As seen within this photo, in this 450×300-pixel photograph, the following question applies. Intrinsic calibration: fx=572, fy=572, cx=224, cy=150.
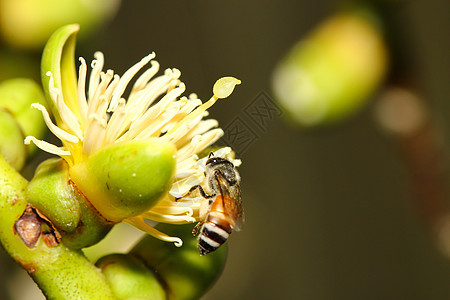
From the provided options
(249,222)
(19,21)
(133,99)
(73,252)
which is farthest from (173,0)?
(73,252)

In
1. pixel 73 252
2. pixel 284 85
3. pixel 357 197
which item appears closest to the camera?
pixel 73 252

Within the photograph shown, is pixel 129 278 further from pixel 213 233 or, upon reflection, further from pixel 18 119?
pixel 18 119

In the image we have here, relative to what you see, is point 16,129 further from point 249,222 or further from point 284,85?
point 249,222

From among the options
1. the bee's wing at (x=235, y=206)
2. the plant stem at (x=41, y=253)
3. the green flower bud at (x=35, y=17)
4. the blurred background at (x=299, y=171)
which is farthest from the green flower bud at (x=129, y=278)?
the blurred background at (x=299, y=171)

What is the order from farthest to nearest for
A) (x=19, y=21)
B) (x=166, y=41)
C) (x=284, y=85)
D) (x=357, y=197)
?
(x=357, y=197)
(x=166, y=41)
(x=284, y=85)
(x=19, y=21)

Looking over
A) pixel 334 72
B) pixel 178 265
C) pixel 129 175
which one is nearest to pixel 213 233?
pixel 178 265

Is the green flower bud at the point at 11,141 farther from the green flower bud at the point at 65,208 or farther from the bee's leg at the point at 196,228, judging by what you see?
the bee's leg at the point at 196,228
